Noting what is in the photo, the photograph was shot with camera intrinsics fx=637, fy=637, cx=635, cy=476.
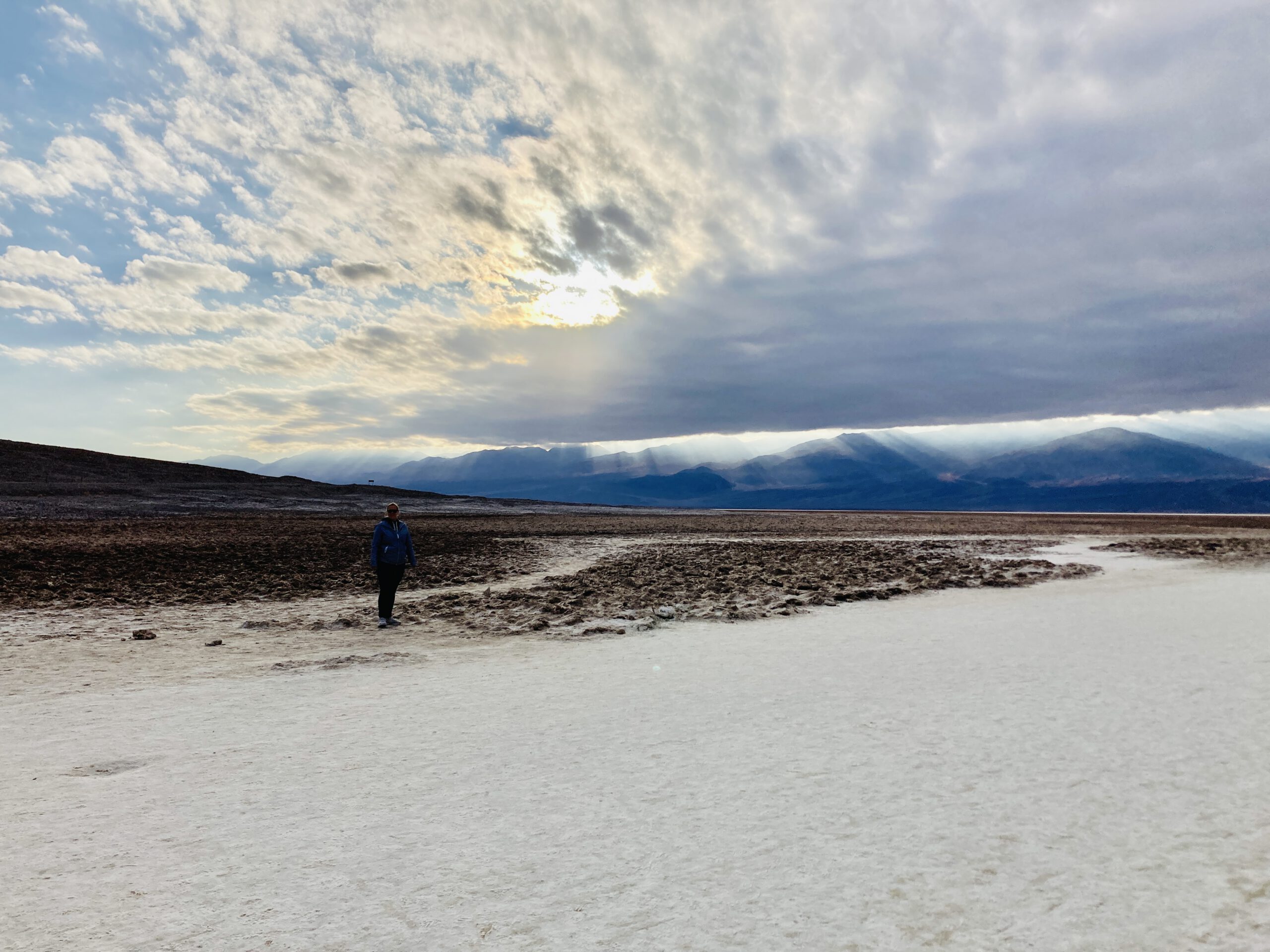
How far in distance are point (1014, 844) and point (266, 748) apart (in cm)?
714

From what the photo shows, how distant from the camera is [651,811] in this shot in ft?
17.9

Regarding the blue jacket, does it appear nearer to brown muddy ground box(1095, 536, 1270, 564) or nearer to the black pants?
the black pants

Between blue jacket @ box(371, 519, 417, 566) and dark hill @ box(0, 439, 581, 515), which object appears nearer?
blue jacket @ box(371, 519, 417, 566)

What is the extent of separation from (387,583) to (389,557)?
0.61 metres

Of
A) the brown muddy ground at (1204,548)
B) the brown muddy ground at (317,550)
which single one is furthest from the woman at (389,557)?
the brown muddy ground at (1204,548)

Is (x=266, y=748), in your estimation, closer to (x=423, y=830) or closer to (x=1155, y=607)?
(x=423, y=830)

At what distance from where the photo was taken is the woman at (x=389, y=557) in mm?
13586

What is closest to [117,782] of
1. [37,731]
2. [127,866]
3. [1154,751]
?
[127,866]

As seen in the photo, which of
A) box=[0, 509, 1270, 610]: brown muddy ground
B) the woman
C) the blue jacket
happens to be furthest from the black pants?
box=[0, 509, 1270, 610]: brown muddy ground

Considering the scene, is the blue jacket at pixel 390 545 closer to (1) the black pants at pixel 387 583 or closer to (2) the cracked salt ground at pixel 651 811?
(1) the black pants at pixel 387 583

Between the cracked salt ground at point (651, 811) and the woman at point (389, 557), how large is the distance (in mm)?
3876

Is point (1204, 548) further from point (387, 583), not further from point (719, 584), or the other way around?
point (387, 583)

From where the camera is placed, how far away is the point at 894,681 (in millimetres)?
9453

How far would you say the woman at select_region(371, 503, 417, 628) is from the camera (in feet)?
44.6
